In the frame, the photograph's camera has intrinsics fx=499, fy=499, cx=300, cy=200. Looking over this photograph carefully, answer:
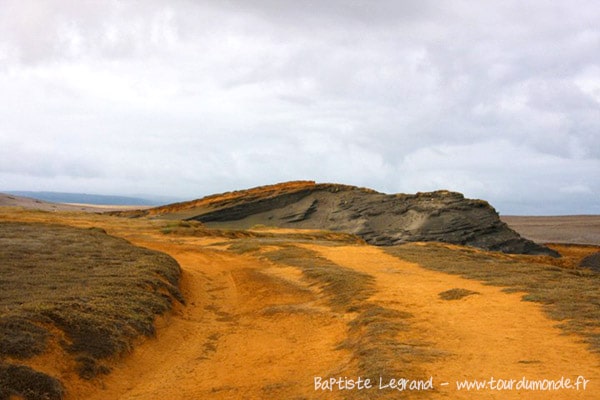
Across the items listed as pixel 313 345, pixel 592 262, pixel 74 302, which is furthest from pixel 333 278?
pixel 592 262

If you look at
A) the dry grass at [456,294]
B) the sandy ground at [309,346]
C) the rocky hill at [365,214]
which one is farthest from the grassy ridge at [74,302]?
the rocky hill at [365,214]

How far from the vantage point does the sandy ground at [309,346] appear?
707 centimetres

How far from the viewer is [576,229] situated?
7775 centimetres

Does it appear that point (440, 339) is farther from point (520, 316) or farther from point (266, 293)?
point (266, 293)

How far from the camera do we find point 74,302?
10062 millimetres

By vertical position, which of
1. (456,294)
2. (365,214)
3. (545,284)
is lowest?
(456,294)

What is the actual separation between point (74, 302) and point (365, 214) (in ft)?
122

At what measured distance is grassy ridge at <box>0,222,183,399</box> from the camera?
7.51 metres

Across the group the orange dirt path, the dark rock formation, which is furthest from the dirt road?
the dark rock formation

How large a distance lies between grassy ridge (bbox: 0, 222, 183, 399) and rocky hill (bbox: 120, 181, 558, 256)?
27405 mm

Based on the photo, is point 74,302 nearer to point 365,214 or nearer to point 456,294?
point 456,294

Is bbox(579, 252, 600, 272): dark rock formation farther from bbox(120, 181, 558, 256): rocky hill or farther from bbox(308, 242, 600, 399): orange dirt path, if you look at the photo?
bbox(308, 242, 600, 399): orange dirt path

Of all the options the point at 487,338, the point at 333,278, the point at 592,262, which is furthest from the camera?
the point at 592,262

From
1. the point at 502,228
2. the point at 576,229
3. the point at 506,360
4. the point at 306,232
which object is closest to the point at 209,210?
the point at 306,232
